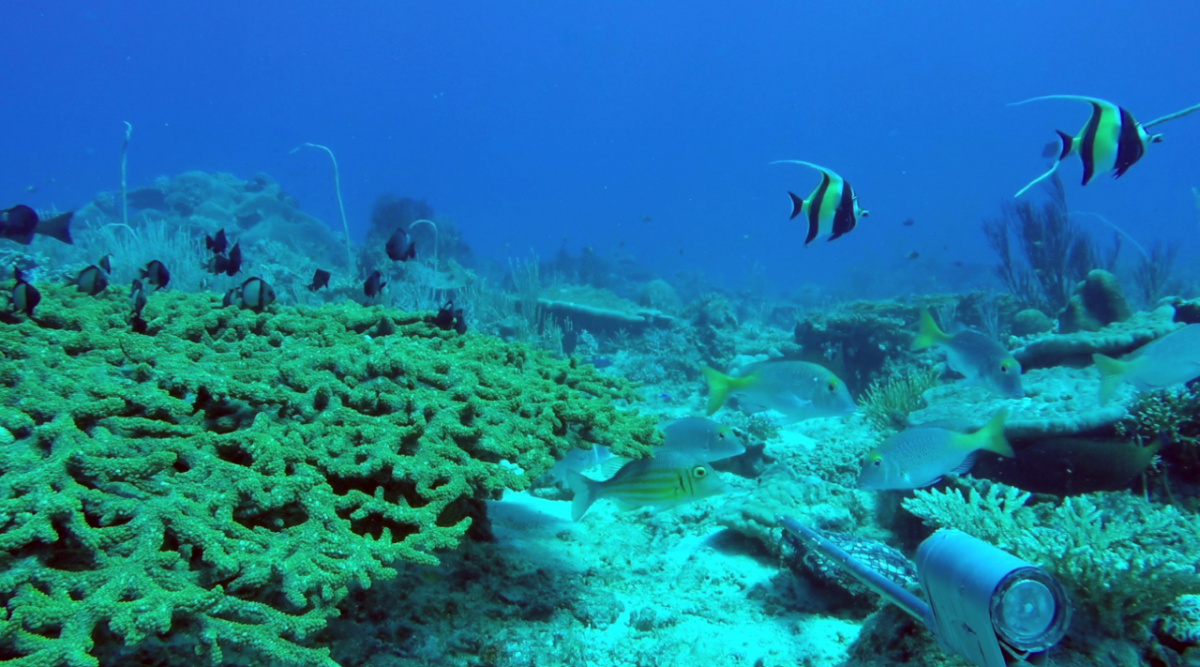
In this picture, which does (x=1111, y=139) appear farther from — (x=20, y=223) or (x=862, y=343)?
(x=20, y=223)

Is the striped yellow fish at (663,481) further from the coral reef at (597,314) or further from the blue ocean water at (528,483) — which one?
the coral reef at (597,314)

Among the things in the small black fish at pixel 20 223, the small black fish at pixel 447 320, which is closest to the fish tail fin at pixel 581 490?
the small black fish at pixel 447 320

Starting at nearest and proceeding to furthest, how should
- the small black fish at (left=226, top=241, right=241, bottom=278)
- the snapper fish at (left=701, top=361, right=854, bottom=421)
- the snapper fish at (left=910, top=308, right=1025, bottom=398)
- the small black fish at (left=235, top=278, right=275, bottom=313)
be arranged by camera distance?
the snapper fish at (left=701, top=361, right=854, bottom=421) → the small black fish at (left=235, top=278, right=275, bottom=313) → the snapper fish at (left=910, top=308, right=1025, bottom=398) → the small black fish at (left=226, top=241, right=241, bottom=278)

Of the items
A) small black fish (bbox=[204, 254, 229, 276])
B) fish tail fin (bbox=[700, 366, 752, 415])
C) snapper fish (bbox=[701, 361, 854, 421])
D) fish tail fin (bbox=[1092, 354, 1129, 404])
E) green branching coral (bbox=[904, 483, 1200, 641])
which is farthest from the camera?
small black fish (bbox=[204, 254, 229, 276])

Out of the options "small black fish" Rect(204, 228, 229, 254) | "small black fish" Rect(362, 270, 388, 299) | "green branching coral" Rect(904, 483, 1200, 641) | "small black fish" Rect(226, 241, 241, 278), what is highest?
"small black fish" Rect(204, 228, 229, 254)

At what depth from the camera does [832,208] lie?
397 centimetres

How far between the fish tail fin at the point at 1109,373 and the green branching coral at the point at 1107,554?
155 centimetres

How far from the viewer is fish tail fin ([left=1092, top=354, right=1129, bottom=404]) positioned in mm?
4020

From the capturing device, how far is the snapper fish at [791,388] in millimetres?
4371

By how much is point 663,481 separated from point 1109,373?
342 cm

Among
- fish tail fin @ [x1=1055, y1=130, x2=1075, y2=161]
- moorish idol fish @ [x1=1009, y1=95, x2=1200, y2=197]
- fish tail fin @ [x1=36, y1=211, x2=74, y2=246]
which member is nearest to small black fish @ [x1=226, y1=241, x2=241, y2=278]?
fish tail fin @ [x1=36, y1=211, x2=74, y2=246]

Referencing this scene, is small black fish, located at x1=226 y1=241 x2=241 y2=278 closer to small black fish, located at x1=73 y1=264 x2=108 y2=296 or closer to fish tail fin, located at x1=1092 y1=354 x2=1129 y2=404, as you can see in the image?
small black fish, located at x1=73 y1=264 x2=108 y2=296

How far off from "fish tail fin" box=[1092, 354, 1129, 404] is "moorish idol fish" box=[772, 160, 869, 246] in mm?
2019

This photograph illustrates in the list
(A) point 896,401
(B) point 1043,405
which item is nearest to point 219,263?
(B) point 1043,405
